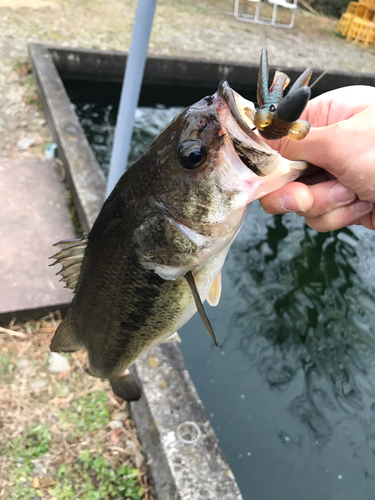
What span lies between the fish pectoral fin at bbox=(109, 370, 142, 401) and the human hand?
4.16 ft

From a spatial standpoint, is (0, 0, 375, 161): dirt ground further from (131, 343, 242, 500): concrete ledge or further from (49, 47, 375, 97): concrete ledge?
(131, 343, 242, 500): concrete ledge

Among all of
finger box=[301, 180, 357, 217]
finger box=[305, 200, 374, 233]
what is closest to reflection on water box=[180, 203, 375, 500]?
finger box=[305, 200, 374, 233]

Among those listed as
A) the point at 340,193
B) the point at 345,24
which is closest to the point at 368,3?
the point at 345,24

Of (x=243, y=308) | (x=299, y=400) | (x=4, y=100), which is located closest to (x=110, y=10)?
(x=4, y=100)

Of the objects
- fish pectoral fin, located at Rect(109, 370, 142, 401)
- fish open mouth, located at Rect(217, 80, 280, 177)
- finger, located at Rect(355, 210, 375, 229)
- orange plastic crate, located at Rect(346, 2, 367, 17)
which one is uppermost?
fish open mouth, located at Rect(217, 80, 280, 177)

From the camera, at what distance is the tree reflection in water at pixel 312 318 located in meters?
3.87

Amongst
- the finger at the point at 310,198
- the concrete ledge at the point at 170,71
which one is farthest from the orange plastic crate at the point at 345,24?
the finger at the point at 310,198

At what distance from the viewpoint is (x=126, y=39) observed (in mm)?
9039

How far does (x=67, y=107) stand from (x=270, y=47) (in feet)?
25.0

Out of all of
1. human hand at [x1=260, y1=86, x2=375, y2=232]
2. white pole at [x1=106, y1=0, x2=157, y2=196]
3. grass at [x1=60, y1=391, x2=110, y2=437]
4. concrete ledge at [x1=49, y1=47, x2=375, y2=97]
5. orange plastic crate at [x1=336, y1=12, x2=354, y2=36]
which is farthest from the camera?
orange plastic crate at [x1=336, y1=12, x2=354, y2=36]

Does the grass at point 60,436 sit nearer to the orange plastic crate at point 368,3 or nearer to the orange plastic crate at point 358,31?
the orange plastic crate at point 368,3

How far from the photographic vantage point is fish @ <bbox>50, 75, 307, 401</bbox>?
133cm

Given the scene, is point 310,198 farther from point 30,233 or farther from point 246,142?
point 30,233

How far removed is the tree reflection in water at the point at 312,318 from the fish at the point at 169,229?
8.07 ft
